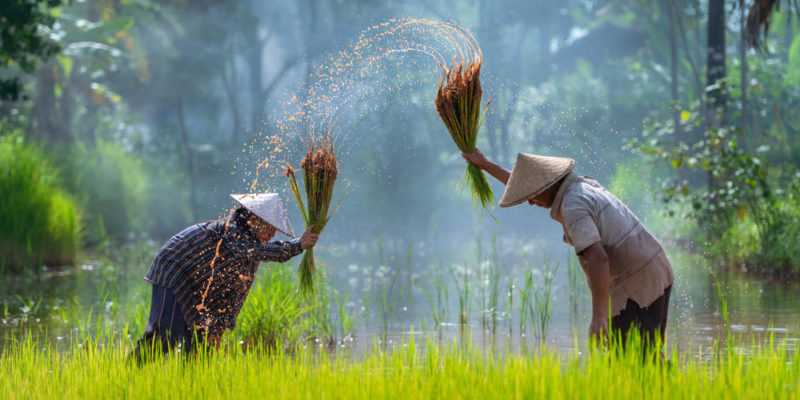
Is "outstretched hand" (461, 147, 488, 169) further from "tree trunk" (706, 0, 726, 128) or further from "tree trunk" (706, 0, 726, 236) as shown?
"tree trunk" (706, 0, 726, 128)

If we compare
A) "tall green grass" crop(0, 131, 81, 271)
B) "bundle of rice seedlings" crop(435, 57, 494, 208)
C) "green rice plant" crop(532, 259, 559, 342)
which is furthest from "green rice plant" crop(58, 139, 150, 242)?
"bundle of rice seedlings" crop(435, 57, 494, 208)

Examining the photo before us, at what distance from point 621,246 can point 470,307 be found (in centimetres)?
455

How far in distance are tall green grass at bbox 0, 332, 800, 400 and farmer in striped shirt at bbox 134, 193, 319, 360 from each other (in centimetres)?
34

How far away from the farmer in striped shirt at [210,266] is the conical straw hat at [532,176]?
1295 millimetres

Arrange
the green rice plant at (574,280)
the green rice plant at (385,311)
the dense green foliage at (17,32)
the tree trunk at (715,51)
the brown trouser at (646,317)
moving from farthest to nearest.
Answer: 1. the tree trunk at (715,51)
2. the dense green foliage at (17,32)
3. the green rice plant at (574,280)
4. the green rice plant at (385,311)
5. the brown trouser at (646,317)

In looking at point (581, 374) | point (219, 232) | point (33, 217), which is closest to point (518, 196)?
point (581, 374)

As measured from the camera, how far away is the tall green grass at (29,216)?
526 inches

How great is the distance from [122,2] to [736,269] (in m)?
24.2

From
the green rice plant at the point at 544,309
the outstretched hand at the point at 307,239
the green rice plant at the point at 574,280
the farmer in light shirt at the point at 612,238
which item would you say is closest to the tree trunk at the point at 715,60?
the green rice plant at the point at 574,280

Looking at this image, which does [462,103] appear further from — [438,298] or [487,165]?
[438,298]

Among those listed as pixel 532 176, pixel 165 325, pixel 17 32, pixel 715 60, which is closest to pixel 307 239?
pixel 165 325

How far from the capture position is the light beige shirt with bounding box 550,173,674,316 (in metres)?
4.41

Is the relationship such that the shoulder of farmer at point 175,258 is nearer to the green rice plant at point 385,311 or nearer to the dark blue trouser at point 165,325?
the dark blue trouser at point 165,325

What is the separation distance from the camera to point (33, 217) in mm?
13578
